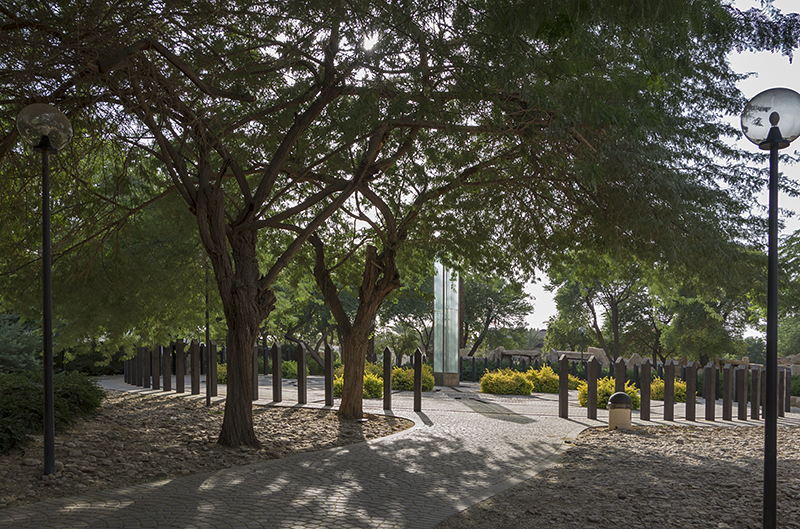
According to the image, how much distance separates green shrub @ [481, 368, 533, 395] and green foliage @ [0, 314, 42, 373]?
13.3m

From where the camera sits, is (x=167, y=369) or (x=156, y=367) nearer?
(x=167, y=369)

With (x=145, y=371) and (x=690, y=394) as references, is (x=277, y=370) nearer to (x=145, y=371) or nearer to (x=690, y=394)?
(x=145, y=371)

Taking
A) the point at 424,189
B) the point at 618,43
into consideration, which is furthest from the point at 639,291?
the point at 618,43

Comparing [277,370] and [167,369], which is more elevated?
[277,370]

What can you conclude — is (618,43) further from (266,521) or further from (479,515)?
(266,521)

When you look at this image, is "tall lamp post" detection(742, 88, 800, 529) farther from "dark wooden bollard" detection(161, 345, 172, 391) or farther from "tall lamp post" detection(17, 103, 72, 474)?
"dark wooden bollard" detection(161, 345, 172, 391)

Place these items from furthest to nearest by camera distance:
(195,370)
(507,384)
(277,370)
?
(507,384)
(195,370)
(277,370)

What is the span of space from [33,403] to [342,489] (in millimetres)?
4693

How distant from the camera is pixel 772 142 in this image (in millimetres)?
5457

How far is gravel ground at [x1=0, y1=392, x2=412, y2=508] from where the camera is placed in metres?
6.34

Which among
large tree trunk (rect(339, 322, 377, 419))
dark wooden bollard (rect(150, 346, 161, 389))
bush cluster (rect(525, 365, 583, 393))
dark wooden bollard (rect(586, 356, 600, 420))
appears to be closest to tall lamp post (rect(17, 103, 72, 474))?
large tree trunk (rect(339, 322, 377, 419))

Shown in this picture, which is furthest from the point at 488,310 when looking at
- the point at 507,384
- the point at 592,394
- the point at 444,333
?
the point at 592,394

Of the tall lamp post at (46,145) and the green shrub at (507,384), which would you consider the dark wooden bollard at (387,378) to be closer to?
the green shrub at (507,384)

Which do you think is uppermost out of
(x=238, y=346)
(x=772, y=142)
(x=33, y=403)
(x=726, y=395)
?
(x=772, y=142)
